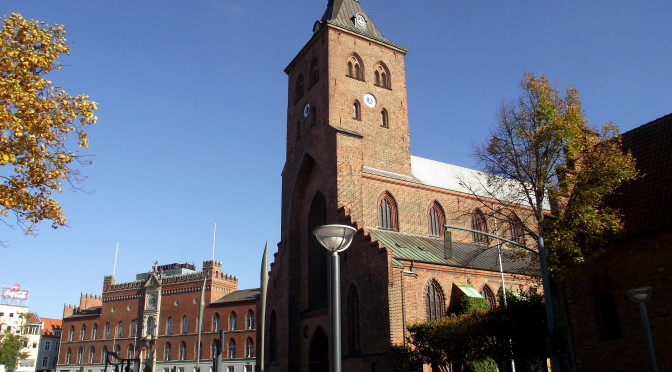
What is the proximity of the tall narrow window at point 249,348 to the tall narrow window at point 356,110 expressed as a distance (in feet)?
114

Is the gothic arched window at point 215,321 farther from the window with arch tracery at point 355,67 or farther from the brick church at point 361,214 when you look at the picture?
the window with arch tracery at point 355,67

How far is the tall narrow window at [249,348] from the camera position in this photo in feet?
199

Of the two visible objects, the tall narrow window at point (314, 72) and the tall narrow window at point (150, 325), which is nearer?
the tall narrow window at point (314, 72)

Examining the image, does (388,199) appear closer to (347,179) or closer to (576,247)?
(347,179)

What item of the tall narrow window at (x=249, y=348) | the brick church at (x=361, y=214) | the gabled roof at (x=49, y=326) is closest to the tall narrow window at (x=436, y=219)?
the brick church at (x=361, y=214)

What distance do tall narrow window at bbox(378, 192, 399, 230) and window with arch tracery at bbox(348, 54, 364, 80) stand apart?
896 centimetres

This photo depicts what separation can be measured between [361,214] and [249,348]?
3548cm

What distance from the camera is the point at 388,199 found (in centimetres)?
3450

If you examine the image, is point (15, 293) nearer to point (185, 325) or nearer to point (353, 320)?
point (185, 325)

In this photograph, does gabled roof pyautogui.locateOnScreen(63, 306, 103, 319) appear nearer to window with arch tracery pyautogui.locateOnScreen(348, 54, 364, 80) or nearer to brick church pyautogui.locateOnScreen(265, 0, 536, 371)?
brick church pyautogui.locateOnScreen(265, 0, 536, 371)

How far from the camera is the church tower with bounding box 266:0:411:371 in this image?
32406mm

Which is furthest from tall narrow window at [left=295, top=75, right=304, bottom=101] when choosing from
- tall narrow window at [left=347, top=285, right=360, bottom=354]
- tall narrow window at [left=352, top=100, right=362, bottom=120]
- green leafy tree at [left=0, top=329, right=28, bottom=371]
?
green leafy tree at [left=0, top=329, right=28, bottom=371]

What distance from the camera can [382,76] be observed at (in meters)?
39.4

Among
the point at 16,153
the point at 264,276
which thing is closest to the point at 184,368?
the point at 264,276
